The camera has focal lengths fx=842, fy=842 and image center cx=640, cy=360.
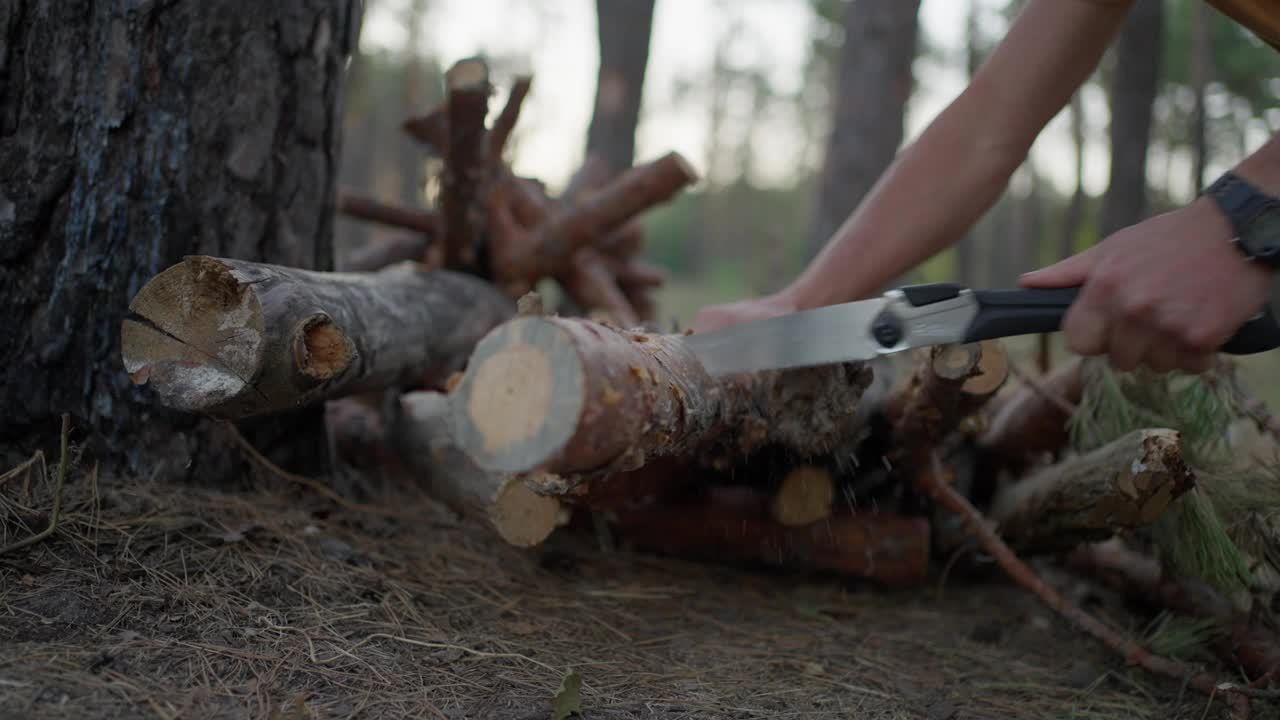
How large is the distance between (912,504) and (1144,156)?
511cm

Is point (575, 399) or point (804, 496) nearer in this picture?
point (575, 399)

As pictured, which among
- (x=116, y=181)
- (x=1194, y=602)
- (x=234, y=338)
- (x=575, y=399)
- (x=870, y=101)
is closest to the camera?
(x=575, y=399)

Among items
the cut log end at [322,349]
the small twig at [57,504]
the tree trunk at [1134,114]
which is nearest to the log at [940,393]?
the cut log end at [322,349]

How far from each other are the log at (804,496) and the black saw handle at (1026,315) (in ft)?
3.39

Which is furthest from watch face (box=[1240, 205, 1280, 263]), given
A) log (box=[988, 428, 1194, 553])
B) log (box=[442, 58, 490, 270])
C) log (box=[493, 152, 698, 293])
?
log (box=[493, 152, 698, 293])

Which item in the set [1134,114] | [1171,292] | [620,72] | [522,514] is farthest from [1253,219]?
[1134,114]

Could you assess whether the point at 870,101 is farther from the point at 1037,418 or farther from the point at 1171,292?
the point at 1171,292

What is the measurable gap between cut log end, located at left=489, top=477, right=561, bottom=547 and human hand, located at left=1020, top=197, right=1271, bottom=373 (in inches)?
50.3

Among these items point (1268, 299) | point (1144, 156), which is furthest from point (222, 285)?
point (1144, 156)

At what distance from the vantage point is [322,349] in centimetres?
192

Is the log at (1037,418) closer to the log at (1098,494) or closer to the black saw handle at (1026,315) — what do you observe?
the log at (1098,494)

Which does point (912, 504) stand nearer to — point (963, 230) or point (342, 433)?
point (963, 230)

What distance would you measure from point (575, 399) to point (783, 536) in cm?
147

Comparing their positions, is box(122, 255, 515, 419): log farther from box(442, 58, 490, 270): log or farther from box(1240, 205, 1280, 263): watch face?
box(1240, 205, 1280, 263): watch face
